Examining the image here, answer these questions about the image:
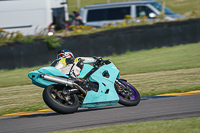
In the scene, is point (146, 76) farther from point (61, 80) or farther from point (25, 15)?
point (25, 15)

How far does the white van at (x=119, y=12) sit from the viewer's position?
1670 centimetres

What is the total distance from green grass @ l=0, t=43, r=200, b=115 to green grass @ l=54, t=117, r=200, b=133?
2804mm

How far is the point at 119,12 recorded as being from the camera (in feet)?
56.9

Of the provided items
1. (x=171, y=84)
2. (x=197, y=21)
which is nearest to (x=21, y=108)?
(x=171, y=84)

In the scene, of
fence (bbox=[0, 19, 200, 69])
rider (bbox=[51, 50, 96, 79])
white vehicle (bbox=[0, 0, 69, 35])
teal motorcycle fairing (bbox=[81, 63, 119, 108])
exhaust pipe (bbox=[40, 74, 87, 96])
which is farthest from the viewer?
white vehicle (bbox=[0, 0, 69, 35])

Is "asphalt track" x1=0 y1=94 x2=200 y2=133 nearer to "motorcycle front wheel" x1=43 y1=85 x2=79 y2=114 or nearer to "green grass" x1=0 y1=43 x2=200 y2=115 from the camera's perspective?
"motorcycle front wheel" x1=43 y1=85 x2=79 y2=114

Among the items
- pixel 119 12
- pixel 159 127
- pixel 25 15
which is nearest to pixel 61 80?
pixel 159 127

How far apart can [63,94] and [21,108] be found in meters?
1.84

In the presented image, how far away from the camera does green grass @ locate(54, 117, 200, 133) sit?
4773 mm

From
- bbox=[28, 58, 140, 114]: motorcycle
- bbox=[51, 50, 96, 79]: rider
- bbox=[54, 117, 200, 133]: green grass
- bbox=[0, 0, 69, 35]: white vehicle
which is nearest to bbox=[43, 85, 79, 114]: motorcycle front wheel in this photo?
bbox=[28, 58, 140, 114]: motorcycle

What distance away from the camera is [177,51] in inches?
591

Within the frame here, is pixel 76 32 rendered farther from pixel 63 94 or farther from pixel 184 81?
pixel 63 94

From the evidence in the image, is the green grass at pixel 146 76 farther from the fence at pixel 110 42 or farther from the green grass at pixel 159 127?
the green grass at pixel 159 127

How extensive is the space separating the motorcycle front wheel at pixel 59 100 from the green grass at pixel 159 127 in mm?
936
